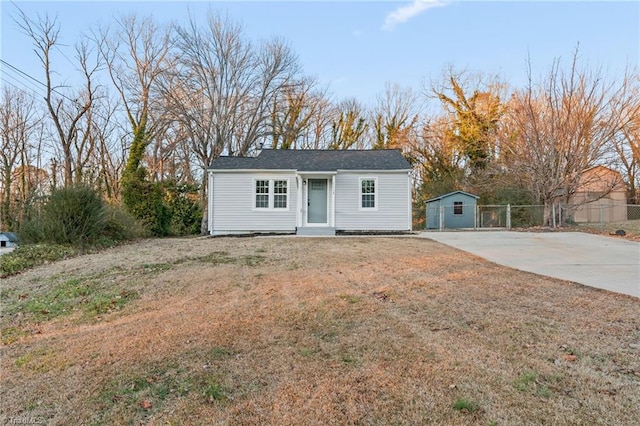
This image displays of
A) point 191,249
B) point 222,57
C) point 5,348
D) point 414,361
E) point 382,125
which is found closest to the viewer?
point 414,361

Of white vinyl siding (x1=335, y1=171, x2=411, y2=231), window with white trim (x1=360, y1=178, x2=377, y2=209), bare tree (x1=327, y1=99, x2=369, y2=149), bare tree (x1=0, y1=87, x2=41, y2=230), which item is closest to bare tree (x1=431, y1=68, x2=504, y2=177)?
bare tree (x1=327, y1=99, x2=369, y2=149)

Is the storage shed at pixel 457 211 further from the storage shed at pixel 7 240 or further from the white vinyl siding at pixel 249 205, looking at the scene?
the storage shed at pixel 7 240

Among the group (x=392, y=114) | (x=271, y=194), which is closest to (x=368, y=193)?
(x=271, y=194)

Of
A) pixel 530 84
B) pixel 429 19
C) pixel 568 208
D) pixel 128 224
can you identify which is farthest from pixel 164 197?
pixel 568 208

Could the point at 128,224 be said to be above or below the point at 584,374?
above

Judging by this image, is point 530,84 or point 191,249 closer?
point 191,249

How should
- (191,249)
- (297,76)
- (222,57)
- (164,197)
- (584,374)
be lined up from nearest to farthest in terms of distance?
(584,374) < (191,249) < (164,197) < (222,57) < (297,76)

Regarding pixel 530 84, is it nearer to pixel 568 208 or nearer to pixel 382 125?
pixel 568 208

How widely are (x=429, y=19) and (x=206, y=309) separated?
13071 millimetres

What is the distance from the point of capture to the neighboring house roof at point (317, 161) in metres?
15.6

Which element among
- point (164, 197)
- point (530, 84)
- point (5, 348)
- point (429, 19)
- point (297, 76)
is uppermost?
point (297, 76)

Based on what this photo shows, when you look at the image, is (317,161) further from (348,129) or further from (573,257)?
(348,129)

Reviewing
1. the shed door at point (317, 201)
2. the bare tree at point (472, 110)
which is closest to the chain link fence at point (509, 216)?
the bare tree at point (472, 110)

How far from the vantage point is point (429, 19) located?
42.7 ft
